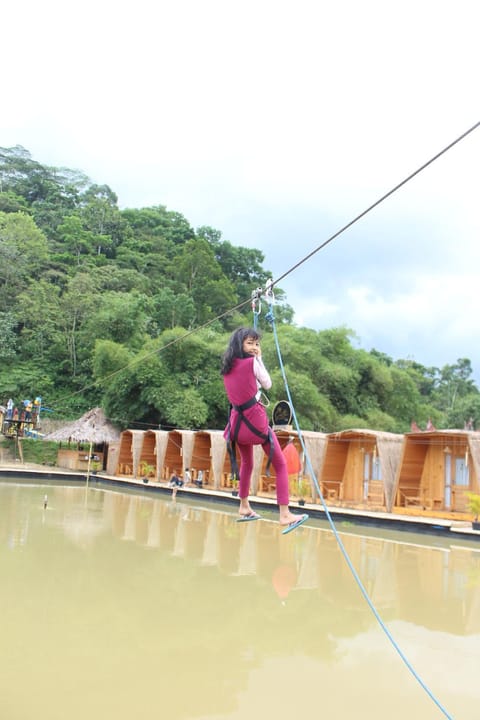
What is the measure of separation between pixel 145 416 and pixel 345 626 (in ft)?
68.8

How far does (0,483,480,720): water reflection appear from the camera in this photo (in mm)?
4316

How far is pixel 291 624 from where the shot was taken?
6133 millimetres

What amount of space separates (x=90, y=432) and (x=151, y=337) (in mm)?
8262

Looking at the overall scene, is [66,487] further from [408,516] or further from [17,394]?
[408,516]

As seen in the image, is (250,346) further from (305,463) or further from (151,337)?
(151,337)

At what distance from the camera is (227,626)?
235 inches

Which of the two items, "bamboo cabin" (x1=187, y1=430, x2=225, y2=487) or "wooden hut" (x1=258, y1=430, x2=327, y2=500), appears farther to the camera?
"bamboo cabin" (x1=187, y1=430, x2=225, y2=487)

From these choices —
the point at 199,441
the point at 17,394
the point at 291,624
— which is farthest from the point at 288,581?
the point at 17,394

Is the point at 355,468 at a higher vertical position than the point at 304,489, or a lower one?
higher

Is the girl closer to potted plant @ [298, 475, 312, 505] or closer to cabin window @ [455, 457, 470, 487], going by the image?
cabin window @ [455, 457, 470, 487]

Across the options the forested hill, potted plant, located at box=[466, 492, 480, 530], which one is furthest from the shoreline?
the forested hill

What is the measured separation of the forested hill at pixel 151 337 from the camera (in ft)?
84.1

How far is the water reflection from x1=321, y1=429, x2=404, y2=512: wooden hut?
3.43 m

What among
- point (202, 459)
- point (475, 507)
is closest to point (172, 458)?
point (202, 459)
